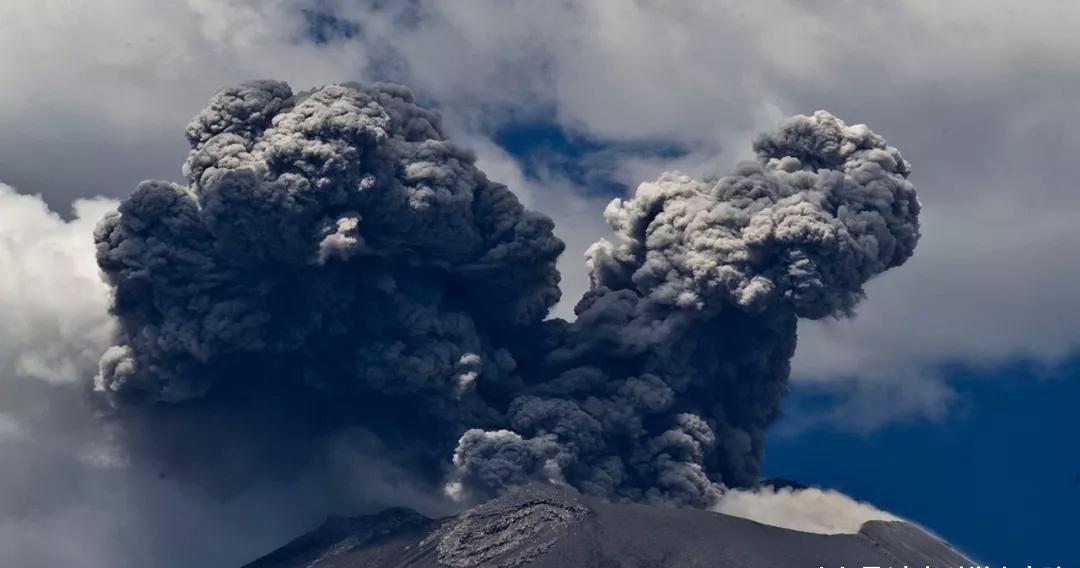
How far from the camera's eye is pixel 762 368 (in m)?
96.1

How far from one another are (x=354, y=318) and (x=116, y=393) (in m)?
9.33

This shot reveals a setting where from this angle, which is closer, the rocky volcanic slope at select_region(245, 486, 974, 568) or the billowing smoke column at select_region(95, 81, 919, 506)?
the rocky volcanic slope at select_region(245, 486, 974, 568)

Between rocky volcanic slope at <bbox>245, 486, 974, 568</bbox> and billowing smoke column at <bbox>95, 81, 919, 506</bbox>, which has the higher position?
billowing smoke column at <bbox>95, 81, 919, 506</bbox>

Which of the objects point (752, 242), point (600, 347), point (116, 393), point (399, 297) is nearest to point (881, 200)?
point (752, 242)

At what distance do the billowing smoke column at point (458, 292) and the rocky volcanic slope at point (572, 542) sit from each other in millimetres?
2954

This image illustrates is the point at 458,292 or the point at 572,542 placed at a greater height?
the point at 458,292

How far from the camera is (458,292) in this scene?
93.8 m

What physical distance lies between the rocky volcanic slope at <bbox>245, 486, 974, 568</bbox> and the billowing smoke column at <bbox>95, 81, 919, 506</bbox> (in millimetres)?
2954

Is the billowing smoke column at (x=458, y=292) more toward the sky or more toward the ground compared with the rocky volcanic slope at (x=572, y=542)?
more toward the sky

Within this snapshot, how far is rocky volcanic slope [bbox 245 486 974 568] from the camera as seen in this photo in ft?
278

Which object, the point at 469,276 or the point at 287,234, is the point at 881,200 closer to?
the point at 469,276

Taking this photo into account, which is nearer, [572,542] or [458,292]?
[572,542]

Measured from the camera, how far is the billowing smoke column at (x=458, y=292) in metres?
88.0

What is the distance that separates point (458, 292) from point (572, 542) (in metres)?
13.1
